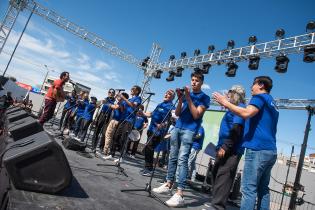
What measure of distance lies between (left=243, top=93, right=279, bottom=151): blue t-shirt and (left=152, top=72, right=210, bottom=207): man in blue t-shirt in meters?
0.88

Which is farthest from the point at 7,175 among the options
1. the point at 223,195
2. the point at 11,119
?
the point at 11,119

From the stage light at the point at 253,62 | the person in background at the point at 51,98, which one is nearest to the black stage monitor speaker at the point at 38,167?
the person in background at the point at 51,98

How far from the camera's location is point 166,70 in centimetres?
1691

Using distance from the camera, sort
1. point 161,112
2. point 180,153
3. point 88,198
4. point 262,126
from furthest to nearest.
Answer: point 161,112 → point 180,153 → point 262,126 → point 88,198

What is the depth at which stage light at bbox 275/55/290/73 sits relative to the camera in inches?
409

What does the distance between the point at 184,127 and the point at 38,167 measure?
2.01 m

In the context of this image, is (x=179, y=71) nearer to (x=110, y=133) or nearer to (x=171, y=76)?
(x=171, y=76)

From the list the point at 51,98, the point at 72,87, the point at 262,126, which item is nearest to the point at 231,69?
the point at 72,87

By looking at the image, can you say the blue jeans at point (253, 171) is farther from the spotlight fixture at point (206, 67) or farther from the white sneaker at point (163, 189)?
the spotlight fixture at point (206, 67)

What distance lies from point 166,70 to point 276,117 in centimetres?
1438

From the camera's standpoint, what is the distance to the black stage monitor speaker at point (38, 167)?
214 cm

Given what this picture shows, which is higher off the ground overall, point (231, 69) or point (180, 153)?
point (231, 69)

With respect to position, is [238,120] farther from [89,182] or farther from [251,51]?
[251,51]

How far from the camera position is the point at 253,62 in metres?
11.6
